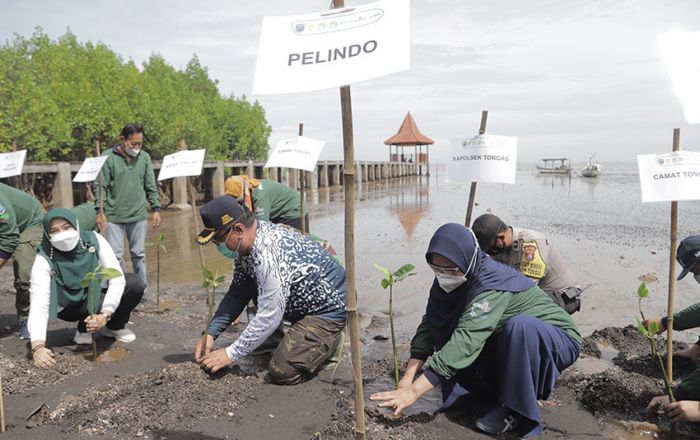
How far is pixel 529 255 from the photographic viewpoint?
12.1 feet

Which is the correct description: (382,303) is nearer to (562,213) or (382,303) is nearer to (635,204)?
(562,213)

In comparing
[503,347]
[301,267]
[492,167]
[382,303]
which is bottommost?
[382,303]

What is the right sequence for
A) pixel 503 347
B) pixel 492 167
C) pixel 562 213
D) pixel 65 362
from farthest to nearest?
pixel 562 213 < pixel 492 167 < pixel 65 362 < pixel 503 347

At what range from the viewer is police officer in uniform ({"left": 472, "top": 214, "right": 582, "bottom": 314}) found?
3.66 meters

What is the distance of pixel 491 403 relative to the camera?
3.03 meters

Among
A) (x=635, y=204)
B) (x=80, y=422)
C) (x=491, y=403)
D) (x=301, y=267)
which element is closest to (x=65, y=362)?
(x=80, y=422)

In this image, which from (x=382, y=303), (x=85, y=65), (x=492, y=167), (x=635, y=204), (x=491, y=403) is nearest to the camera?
(x=491, y=403)

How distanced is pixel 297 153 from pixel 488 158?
2573mm

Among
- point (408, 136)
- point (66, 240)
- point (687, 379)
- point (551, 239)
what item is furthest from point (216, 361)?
point (408, 136)

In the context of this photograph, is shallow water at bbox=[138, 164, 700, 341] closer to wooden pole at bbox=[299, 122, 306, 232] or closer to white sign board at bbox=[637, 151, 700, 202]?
wooden pole at bbox=[299, 122, 306, 232]

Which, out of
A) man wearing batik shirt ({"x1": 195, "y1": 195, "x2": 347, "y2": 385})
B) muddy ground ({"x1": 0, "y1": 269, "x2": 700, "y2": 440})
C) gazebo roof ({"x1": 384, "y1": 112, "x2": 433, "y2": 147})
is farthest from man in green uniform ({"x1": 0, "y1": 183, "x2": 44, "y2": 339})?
gazebo roof ({"x1": 384, "y1": 112, "x2": 433, "y2": 147})

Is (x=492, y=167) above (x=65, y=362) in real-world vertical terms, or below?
above

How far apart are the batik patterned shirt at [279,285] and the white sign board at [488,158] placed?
1.27 metres

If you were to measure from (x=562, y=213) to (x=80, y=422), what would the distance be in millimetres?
14340
